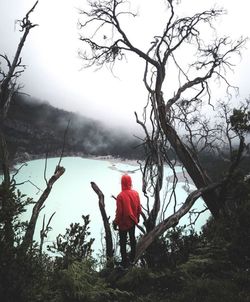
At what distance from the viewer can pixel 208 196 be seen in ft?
33.0

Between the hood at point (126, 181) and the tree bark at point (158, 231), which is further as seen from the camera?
the tree bark at point (158, 231)

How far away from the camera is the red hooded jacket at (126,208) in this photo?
709cm

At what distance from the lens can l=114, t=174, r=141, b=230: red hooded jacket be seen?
7.09 metres

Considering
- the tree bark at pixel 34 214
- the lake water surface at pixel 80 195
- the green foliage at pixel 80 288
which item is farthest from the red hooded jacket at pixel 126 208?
the lake water surface at pixel 80 195

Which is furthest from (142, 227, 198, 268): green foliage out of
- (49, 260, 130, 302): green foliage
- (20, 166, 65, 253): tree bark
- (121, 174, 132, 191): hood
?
(20, 166, 65, 253): tree bark

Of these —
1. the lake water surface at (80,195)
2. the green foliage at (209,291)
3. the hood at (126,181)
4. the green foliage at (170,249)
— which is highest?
the lake water surface at (80,195)

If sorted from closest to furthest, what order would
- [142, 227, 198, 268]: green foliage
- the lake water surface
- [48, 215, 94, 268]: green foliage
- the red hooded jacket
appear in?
[48, 215, 94, 268]: green foliage, the red hooded jacket, [142, 227, 198, 268]: green foliage, the lake water surface

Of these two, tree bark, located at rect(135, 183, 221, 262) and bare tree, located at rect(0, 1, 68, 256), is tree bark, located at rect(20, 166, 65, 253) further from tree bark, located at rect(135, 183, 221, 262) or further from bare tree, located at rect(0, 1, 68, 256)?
tree bark, located at rect(135, 183, 221, 262)

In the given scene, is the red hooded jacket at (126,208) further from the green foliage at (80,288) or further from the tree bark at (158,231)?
the green foliage at (80,288)

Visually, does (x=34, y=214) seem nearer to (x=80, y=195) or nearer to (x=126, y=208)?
(x=126, y=208)

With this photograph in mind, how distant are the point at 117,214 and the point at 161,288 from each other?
5.72 ft

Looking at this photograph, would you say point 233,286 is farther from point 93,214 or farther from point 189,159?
point 93,214

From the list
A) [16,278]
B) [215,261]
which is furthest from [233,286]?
[16,278]

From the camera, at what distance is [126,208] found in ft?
23.3
